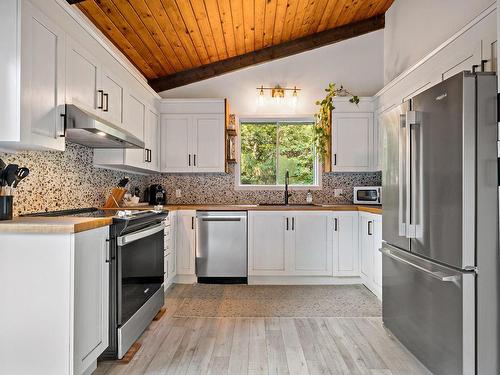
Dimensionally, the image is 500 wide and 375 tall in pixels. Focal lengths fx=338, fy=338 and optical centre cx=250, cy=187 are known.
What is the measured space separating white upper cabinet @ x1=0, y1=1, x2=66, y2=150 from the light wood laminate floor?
1.46 m

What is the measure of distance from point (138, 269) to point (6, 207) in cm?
93

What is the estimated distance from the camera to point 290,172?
4.81 m

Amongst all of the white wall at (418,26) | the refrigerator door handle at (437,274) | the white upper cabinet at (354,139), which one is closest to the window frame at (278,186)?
the white upper cabinet at (354,139)

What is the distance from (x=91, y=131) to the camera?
2.31 metres

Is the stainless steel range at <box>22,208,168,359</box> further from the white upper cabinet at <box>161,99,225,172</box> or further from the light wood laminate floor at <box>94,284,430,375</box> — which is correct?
the white upper cabinet at <box>161,99,225,172</box>

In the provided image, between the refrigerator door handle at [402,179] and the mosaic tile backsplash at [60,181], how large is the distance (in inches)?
98.3

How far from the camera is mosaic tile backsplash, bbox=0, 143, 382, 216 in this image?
233 centimetres

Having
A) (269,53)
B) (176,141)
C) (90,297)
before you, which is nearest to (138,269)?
(90,297)

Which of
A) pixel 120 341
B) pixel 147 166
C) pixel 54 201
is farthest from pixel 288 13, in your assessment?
pixel 120 341

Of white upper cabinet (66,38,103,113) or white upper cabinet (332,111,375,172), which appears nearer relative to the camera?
white upper cabinet (66,38,103,113)

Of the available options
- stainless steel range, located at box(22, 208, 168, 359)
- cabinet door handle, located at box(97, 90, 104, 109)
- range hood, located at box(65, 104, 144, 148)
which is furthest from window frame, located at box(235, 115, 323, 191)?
cabinet door handle, located at box(97, 90, 104, 109)

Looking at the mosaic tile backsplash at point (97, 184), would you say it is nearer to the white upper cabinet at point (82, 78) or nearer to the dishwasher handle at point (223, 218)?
the white upper cabinet at point (82, 78)

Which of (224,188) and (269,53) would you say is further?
(224,188)

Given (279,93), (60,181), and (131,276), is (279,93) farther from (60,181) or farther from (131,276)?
(131,276)
